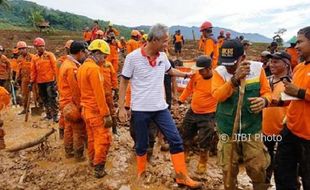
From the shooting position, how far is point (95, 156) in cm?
553

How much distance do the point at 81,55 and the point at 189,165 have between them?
253 centimetres

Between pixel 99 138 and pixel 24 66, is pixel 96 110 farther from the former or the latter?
pixel 24 66

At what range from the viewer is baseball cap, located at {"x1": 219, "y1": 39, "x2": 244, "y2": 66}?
3881 millimetres

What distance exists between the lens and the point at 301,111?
13.0 feet

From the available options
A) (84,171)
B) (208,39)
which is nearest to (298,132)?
(84,171)

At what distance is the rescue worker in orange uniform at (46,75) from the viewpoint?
30.3ft

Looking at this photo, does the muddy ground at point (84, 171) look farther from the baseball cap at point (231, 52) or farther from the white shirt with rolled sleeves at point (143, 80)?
the baseball cap at point (231, 52)

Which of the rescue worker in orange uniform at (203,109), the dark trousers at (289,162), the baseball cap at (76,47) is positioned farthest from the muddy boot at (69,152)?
the dark trousers at (289,162)

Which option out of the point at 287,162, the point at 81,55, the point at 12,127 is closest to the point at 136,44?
the point at 12,127

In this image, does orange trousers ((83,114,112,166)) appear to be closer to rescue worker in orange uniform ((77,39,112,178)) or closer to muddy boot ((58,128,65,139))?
rescue worker in orange uniform ((77,39,112,178))

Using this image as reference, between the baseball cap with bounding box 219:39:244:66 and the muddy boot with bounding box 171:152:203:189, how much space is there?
1.59 metres

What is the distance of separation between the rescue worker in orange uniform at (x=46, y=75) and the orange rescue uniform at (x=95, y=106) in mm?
3939

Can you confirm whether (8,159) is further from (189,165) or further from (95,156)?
(189,165)

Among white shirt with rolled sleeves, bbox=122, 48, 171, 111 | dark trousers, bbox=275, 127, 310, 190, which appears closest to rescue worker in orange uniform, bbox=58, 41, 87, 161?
white shirt with rolled sleeves, bbox=122, 48, 171, 111
